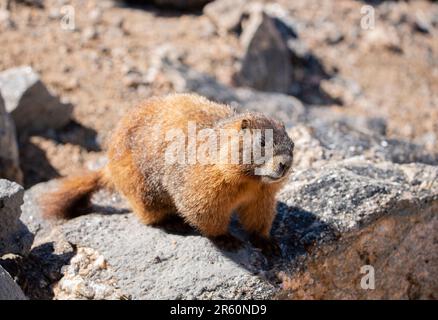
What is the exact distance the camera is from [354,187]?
623cm

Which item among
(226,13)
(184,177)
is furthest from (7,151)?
(226,13)

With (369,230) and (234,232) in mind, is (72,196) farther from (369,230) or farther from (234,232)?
(369,230)

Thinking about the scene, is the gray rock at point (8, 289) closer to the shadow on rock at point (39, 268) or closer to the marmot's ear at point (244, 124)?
the shadow on rock at point (39, 268)

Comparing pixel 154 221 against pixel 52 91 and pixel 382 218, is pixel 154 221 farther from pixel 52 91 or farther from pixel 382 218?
Result: pixel 52 91

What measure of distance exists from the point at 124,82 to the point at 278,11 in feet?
13.9

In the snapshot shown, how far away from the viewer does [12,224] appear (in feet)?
17.8

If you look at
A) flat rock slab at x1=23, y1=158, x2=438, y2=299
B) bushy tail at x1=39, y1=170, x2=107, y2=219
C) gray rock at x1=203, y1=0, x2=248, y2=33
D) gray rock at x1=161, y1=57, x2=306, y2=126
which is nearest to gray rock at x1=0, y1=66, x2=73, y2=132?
gray rock at x1=161, y1=57, x2=306, y2=126

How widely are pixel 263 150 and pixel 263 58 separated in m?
6.54

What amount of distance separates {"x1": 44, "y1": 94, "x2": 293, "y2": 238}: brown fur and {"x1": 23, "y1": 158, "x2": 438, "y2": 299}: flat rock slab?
0.73 ft

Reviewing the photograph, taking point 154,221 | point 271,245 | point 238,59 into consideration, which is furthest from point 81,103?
point 271,245

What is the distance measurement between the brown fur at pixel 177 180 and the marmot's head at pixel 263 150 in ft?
0.04

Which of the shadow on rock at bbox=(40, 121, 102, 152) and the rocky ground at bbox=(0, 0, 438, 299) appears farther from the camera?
the shadow on rock at bbox=(40, 121, 102, 152)

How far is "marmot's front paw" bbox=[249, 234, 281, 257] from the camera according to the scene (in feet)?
18.8

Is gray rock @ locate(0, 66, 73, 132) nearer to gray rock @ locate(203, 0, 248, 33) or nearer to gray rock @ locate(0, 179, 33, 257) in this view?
gray rock @ locate(0, 179, 33, 257)
